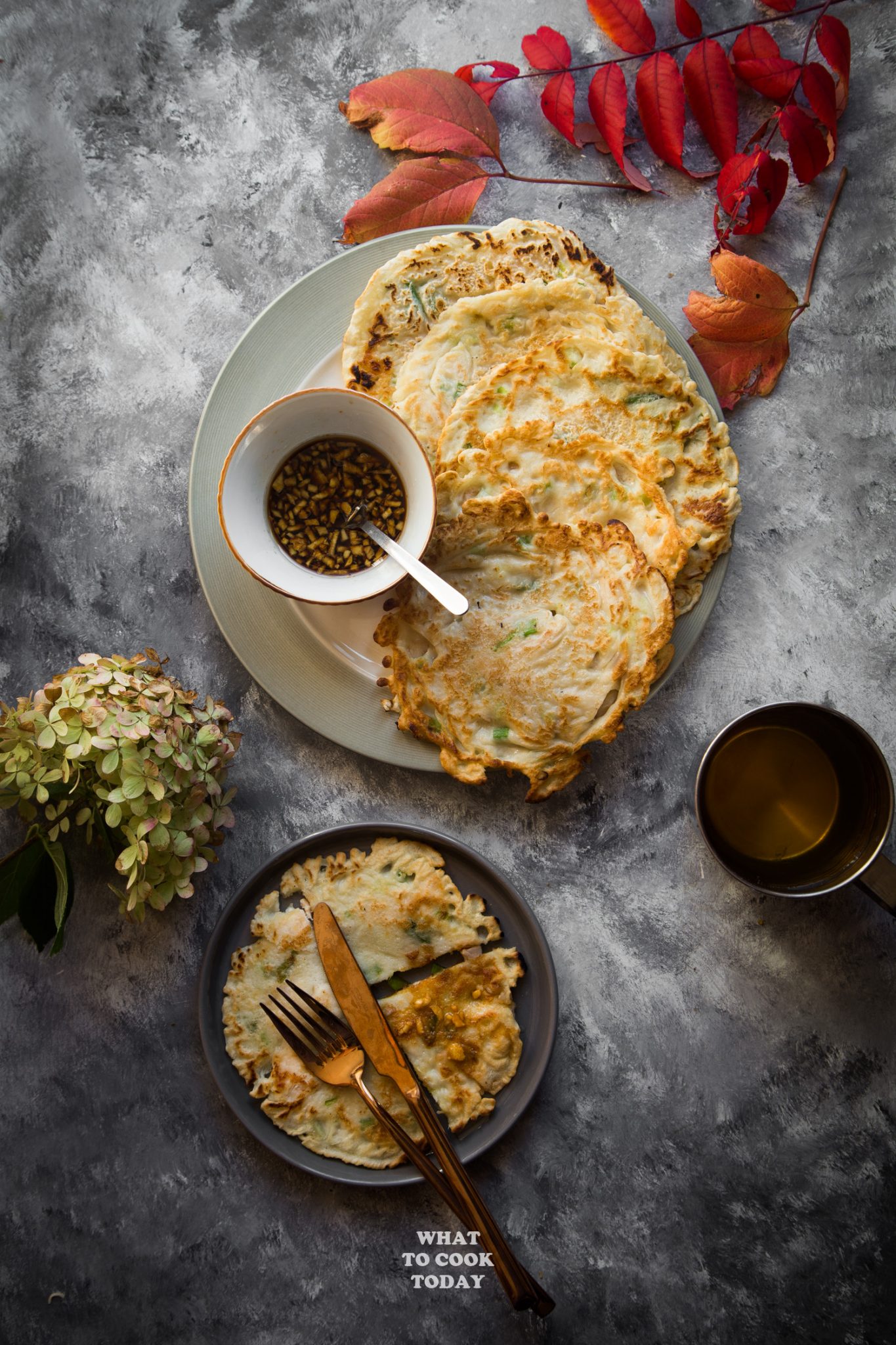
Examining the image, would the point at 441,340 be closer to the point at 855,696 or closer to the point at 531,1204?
the point at 855,696

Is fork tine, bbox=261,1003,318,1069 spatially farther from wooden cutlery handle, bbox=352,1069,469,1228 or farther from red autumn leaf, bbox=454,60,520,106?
red autumn leaf, bbox=454,60,520,106

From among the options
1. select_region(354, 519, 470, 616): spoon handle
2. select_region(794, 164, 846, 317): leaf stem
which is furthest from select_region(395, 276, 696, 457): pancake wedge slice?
select_region(794, 164, 846, 317): leaf stem

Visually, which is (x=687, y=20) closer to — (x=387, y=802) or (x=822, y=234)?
(x=822, y=234)

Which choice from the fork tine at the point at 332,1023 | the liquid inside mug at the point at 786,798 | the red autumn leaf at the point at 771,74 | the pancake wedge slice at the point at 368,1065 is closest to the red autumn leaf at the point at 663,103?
the red autumn leaf at the point at 771,74

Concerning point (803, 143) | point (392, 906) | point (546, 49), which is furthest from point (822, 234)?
point (392, 906)

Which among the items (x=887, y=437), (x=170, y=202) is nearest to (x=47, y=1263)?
(x=170, y=202)
